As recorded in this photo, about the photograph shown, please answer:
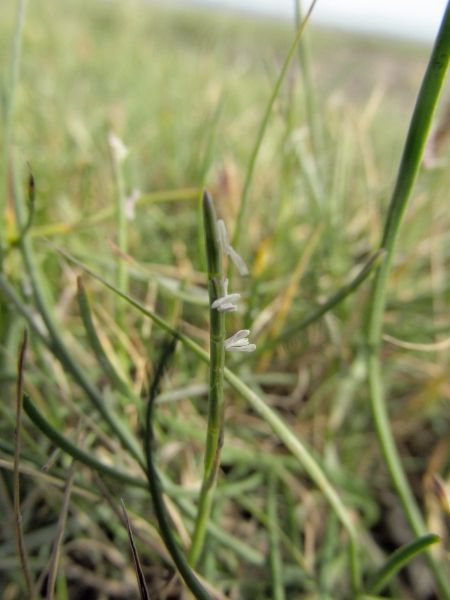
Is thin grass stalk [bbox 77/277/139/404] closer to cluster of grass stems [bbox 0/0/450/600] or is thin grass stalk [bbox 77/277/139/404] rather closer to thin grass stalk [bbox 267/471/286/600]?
cluster of grass stems [bbox 0/0/450/600]

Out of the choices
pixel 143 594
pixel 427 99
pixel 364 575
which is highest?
pixel 427 99

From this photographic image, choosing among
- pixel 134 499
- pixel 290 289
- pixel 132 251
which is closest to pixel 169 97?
pixel 132 251

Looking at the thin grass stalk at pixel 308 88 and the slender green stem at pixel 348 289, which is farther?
the thin grass stalk at pixel 308 88

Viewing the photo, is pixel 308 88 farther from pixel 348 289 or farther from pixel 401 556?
pixel 401 556

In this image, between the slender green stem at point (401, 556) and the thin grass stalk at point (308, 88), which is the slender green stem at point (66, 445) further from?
the thin grass stalk at point (308, 88)

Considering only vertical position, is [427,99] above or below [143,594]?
above

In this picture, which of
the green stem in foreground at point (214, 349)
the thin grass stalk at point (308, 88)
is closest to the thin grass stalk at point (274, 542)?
the green stem in foreground at point (214, 349)

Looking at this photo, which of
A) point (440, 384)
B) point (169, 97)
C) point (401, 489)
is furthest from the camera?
point (169, 97)

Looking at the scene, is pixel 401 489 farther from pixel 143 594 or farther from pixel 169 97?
pixel 169 97
